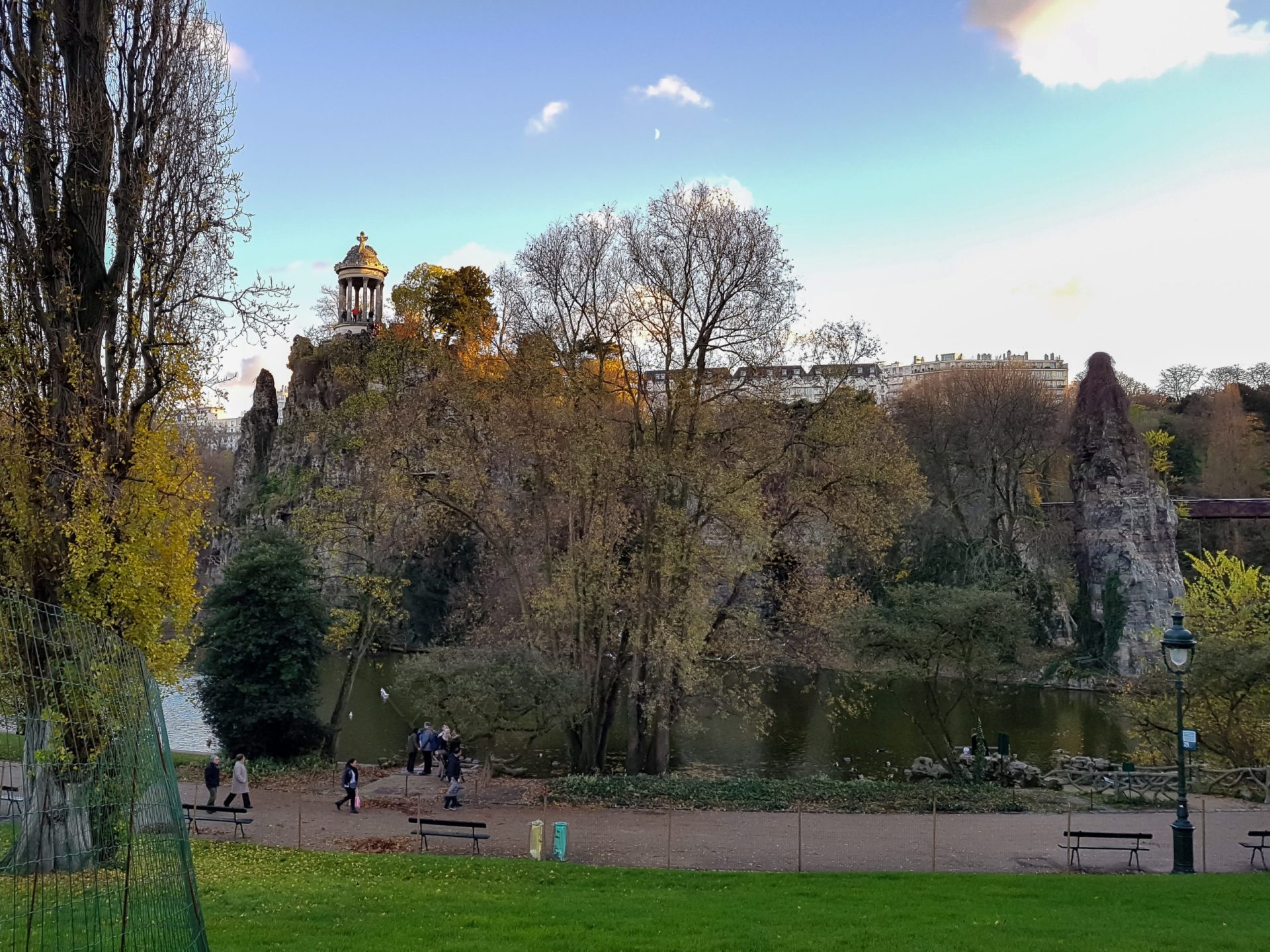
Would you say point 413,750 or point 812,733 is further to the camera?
point 812,733

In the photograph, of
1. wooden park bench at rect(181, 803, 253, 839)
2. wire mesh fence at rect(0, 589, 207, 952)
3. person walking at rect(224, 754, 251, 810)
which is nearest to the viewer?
wire mesh fence at rect(0, 589, 207, 952)

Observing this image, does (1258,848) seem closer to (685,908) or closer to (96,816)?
(685,908)

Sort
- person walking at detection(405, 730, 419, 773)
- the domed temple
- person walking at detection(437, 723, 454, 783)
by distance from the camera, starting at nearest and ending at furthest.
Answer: person walking at detection(437, 723, 454, 783) → person walking at detection(405, 730, 419, 773) → the domed temple

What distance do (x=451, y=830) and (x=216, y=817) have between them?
172 inches

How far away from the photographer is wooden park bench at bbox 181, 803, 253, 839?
1492cm

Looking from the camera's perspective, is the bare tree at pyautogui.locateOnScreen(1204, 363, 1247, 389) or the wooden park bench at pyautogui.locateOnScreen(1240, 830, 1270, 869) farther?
the bare tree at pyautogui.locateOnScreen(1204, 363, 1247, 389)

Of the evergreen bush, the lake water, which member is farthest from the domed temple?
the evergreen bush

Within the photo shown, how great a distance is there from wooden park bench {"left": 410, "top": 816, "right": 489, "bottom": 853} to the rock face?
38.0 m

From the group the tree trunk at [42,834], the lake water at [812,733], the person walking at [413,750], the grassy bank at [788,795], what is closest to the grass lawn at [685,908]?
the tree trunk at [42,834]

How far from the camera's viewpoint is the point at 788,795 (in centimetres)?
1891

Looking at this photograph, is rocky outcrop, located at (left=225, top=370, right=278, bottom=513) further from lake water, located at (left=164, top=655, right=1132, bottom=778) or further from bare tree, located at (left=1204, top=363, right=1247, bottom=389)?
bare tree, located at (left=1204, top=363, right=1247, bottom=389)

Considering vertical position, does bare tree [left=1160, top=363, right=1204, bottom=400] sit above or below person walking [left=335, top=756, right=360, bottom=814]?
above

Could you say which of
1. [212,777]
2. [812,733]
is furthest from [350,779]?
[812,733]

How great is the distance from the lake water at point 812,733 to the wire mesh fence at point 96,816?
1681cm
